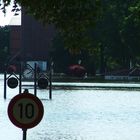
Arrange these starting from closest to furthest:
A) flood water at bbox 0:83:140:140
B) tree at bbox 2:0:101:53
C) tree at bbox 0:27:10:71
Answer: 1. tree at bbox 2:0:101:53
2. flood water at bbox 0:83:140:140
3. tree at bbox 0:27:10:71

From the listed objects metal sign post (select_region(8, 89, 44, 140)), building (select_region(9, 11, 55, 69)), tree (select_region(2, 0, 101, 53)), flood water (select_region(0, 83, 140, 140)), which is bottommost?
flood water (select_region(0, 83, 140, 140))

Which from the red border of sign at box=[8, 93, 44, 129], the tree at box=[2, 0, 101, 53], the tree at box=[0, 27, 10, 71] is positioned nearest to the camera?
the red border of sign at box=[8, 93, 44, 129]

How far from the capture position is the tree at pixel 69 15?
974 cm

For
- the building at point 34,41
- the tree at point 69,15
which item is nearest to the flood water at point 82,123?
the tree at point 69,15

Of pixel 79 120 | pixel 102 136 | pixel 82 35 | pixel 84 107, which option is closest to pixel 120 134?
pixel 102 136

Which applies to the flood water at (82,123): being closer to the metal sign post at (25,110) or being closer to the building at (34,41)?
the metal sign post at (25,110)

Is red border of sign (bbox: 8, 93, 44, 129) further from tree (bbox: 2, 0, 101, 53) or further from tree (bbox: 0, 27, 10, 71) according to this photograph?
tree (bbox: 0, 27, 10, 71)

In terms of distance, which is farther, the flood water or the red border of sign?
the flood water

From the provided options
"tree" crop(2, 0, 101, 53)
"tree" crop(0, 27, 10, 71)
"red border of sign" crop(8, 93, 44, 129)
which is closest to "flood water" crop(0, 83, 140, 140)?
"tree" crop(2, 0, 101, 53)

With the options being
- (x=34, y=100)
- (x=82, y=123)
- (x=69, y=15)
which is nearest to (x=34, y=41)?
(x=82, y=123)

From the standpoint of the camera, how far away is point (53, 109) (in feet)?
93.6

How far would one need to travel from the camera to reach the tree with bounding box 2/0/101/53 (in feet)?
32.0

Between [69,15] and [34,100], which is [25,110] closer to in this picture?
[34,100]

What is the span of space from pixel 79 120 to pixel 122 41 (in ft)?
236
